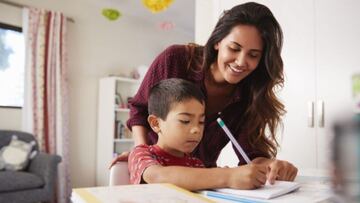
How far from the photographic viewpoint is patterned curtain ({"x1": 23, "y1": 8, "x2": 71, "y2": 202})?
11.5ft

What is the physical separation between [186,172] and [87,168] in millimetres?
3841

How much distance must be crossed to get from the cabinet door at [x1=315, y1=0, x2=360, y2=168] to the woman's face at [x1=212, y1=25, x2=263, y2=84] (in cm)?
103

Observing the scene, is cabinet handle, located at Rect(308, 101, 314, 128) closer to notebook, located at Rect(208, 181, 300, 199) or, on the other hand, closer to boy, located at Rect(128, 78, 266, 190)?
boy, located at Rect(128, 78, 266, 190)

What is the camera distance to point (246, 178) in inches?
24.3

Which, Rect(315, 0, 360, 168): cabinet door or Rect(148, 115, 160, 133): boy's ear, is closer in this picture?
Rect(148, 115, 160, 133): boy's ear

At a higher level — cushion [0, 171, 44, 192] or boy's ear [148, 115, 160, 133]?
boy's ear [148, 115, 160, 133]

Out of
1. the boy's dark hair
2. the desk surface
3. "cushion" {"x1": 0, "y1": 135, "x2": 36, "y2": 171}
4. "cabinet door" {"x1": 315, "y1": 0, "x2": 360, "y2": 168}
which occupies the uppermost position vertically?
"cabinet door" {"x1": 315, "y1": 0, "x2": 360, "y2": 168}

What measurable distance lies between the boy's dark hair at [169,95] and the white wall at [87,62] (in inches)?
131

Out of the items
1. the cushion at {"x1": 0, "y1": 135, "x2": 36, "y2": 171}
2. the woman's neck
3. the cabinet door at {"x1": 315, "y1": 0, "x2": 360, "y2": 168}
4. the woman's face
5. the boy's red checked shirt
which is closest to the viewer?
the boy's red checked shirt

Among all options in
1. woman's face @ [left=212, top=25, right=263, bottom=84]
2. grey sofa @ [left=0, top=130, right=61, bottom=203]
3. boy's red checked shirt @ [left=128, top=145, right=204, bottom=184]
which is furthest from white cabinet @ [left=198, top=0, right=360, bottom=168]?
grey sofa @ [left=0, top=130, right=61, bottom=203]

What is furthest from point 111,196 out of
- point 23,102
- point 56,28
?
point 56,28

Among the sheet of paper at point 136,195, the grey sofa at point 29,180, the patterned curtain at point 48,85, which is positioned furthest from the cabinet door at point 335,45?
the patterned curtain at point 48,85

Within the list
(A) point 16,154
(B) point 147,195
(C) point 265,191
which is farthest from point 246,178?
(A) point 16,154

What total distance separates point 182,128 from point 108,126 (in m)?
3.43
